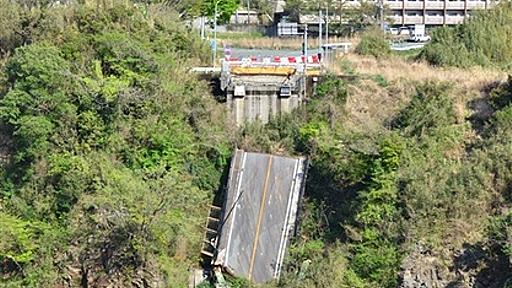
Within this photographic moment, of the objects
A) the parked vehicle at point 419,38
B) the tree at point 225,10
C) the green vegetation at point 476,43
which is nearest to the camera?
the green vegetation at point 476,43

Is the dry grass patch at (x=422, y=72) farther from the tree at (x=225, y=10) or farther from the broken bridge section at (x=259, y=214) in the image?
the tree at (x=225, y=10)

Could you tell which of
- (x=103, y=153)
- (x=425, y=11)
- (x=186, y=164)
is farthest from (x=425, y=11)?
(x=103, y=153)

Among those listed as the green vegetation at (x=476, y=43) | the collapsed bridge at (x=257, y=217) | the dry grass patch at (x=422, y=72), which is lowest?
the collapsed bridge at (x=257, y=217)

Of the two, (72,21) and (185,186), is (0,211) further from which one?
(72,21)

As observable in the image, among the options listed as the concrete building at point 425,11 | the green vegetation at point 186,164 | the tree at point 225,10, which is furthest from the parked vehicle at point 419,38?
the green vegetation at point 186,164

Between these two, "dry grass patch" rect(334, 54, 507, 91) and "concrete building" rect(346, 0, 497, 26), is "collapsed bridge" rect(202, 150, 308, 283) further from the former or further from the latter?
"concrete building" rect(346, 0, 497, 26)

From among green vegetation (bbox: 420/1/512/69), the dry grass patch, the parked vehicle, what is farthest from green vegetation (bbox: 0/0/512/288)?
the parked vehicle

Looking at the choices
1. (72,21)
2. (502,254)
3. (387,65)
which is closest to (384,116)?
(387,65)
